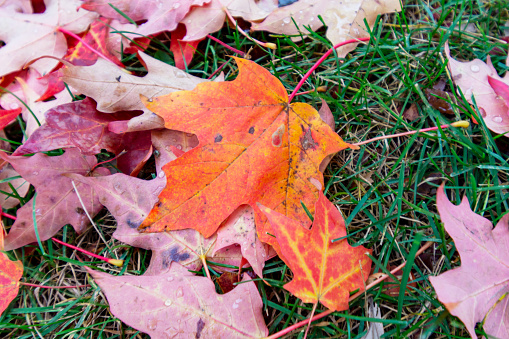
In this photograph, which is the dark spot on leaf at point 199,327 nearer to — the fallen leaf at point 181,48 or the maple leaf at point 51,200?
the maple leaf at point 51,200

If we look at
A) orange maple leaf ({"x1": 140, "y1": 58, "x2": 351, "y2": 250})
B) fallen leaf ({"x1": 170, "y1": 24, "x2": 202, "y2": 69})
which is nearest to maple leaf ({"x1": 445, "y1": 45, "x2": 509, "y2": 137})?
orange maple leaf ({"x1": 140, "y1": 58, "x2": 351, "y2": 250})

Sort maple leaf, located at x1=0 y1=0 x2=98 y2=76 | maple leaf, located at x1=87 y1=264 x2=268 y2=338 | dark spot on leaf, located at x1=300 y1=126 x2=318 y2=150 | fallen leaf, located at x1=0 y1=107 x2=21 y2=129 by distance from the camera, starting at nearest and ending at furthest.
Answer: maple leaf, located at x1=87 y1=264 x2=268 y2=338 → dark spot on leaf, located at x1=300 y1=126 x2=318 y2=150 → fallen leaf, located at x1=0 y1=107 x2=21 y2=129 → maple leaf, located at x1=0 y1=0 x2=98 y2=76

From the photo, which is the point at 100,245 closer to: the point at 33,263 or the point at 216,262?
the point at 33,263

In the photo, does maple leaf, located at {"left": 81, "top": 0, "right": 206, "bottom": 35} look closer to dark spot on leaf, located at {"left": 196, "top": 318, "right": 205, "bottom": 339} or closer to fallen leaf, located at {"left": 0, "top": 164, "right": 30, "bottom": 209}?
fallen leaf, located at {"left": 0, "top": 164, "right": 30, "bottom": 209}

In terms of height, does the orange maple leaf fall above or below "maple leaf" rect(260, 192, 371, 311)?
above

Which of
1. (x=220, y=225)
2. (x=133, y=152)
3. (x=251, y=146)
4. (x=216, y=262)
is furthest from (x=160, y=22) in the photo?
(x=216, y=262)

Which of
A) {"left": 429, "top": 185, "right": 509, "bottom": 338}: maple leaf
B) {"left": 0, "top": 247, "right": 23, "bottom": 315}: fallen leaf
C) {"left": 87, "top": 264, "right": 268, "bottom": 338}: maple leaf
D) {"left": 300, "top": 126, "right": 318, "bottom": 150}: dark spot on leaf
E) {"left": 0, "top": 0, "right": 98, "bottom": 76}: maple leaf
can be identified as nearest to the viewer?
{"left": 429, "top": 185, "right": 509, "bottom": 338}: maple leaf

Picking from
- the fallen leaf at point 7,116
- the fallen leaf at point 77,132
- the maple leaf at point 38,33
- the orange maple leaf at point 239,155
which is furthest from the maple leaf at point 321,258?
the maple leaf at point 38,33
